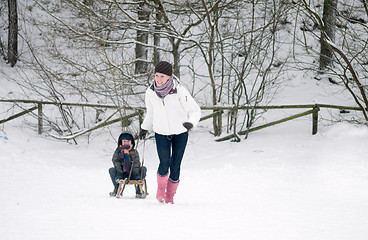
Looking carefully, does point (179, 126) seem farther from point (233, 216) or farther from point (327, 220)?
point (327, 220)

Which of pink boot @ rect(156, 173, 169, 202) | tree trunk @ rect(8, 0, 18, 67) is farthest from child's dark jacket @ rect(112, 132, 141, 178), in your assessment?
tree trunk @ rect(8, 0, 18, 67)

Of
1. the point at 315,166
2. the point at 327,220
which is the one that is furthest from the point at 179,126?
the point at 315,166

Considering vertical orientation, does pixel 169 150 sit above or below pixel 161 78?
below

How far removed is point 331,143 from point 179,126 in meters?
5.40

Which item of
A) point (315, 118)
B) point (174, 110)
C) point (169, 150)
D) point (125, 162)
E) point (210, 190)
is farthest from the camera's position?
point (315, 118)

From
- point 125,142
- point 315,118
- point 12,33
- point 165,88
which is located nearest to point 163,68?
point 165,88

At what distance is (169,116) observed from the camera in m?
4.83

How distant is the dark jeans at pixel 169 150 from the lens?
4.91 metres

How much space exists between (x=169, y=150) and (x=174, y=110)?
476 mm

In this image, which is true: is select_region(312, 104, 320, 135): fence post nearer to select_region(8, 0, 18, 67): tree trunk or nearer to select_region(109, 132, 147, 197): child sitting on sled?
select_region(109, 132, 147, 197): child sitting on sled

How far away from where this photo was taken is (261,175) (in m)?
7.69

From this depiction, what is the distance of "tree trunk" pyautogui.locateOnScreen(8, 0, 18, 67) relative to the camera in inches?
674

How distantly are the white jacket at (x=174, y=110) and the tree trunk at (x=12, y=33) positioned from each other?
13.8 m

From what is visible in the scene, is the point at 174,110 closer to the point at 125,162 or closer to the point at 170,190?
the point at 170,190
